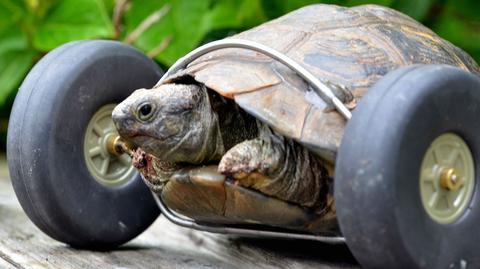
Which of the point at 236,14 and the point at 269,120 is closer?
the point at 269,120

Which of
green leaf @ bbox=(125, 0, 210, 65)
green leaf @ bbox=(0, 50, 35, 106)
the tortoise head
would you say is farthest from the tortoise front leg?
green leaf @ bbox=(0, 50, 35, 106)

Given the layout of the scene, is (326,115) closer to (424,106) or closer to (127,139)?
(424,106)

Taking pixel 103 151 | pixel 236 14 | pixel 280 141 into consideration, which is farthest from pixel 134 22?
pixel 280 141

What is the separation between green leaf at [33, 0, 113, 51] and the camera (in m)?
3.22

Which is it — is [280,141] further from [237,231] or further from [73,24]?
[73,24]

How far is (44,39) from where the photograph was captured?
331 cm

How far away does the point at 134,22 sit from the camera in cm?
336

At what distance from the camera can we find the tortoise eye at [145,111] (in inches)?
69.5

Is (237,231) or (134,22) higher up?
(237,231)

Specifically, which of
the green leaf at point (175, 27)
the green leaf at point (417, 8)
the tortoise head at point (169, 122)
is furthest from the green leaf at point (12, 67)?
the tortoise head at point (169, 122)

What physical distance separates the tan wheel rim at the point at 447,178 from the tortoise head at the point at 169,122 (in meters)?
0.48

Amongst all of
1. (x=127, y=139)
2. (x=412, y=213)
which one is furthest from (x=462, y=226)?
(x=127, y=139)

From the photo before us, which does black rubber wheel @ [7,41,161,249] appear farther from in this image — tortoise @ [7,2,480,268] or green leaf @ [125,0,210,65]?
green leaf @ [125,0,210,65]

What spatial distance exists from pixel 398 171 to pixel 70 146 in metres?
0.78
